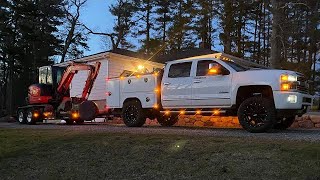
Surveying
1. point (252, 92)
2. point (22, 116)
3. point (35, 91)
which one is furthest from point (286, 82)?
point (22, 116)

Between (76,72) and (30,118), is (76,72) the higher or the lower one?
the higher one

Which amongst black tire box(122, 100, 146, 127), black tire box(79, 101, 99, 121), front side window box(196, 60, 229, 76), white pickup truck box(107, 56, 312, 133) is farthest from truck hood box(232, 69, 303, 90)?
black tire box(79, 101, 99, 121)

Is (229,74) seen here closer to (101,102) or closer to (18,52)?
(101,102)

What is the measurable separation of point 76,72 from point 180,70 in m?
8.00

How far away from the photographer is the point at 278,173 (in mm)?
5996

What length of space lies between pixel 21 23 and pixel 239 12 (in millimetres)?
23310

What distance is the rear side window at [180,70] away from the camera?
12.5 m

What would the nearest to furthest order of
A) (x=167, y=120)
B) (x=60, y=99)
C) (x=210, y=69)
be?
(x=210, y=69) < (x=167, y=120) < (x=60, y=99)

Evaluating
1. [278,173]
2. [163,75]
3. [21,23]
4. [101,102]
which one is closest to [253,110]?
[163,75]

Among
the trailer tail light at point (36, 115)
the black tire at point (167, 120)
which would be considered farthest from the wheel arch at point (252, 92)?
the trailer tail light at point (36, 115)

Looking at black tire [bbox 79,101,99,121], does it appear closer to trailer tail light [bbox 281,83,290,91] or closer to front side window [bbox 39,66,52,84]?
front side window [bbox 39,66,52,84]

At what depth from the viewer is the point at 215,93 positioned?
38.1 feet

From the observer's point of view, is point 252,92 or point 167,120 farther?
point 167,120

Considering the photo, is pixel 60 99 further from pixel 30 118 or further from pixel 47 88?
pixel 30 118
